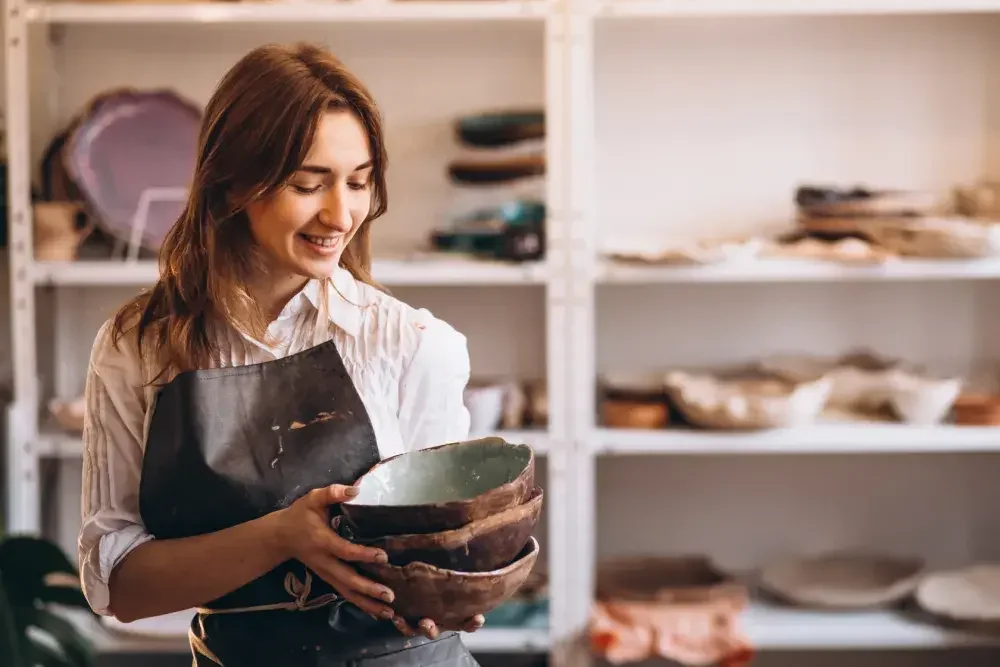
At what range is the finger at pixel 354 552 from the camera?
0.86 m

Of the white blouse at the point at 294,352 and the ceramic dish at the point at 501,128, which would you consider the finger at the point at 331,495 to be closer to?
the white blouse at the point at 294,352

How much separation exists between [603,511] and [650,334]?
43cm

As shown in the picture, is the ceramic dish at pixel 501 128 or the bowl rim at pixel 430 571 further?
the ceramic dish at pixel 501 128

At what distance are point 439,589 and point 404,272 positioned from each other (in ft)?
4.55

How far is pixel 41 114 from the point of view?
93.0 inches

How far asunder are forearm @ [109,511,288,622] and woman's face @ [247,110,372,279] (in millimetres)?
232

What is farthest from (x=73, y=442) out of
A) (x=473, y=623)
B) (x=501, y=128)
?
(x=473, y=623)

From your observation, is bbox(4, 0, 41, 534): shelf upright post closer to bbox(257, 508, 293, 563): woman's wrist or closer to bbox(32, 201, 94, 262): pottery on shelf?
bbox(32, 201, 94, 262): pottery on shelf

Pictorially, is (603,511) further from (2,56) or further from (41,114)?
(2,56)

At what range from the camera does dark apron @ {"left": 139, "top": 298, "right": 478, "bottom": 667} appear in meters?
0.97

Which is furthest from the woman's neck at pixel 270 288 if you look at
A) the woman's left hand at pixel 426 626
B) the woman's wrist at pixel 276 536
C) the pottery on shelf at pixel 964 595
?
the pottery on shelf at pixel 964 595

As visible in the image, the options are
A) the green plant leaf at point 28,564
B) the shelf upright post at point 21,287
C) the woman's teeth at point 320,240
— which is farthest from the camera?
the shelf upright post at point 21,287

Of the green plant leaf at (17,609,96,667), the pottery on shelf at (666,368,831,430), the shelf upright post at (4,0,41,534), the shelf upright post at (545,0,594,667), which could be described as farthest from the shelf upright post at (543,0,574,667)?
the shelf upright post at (4,0,41,534)

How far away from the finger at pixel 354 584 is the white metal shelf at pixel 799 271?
139 cm
